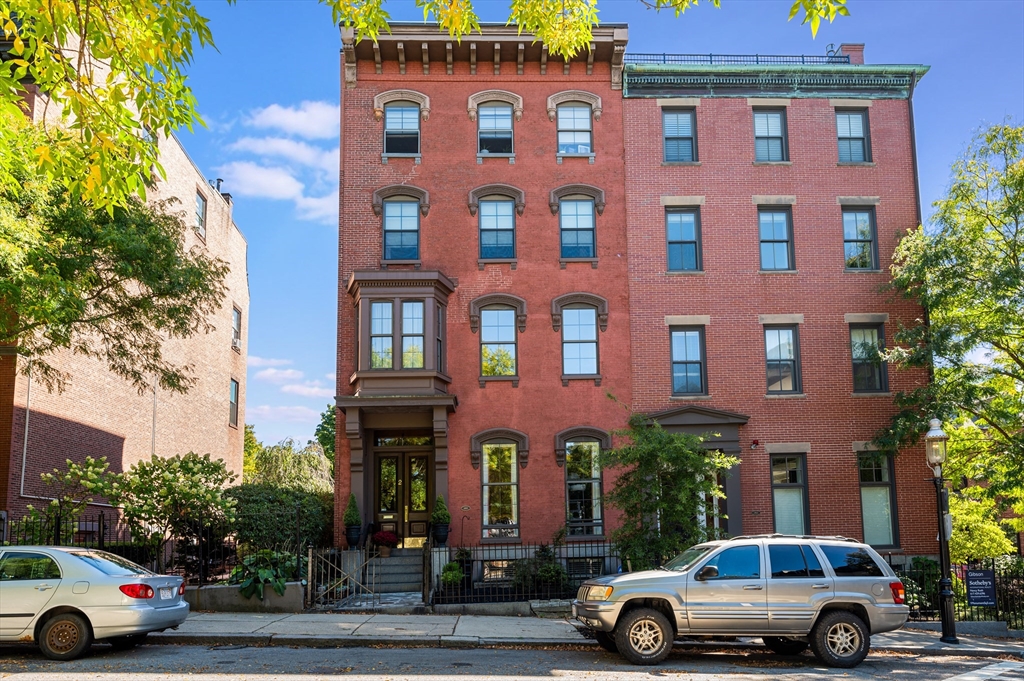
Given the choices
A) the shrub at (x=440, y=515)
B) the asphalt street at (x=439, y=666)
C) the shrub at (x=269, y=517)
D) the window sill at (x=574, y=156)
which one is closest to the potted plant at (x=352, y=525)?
the shrub at (x=269, y=517)

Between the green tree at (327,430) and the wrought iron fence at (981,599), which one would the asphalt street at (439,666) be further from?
the green tree at (327,430)

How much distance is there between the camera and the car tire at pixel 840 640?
13.3 m

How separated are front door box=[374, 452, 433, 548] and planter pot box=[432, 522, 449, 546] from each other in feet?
7.00

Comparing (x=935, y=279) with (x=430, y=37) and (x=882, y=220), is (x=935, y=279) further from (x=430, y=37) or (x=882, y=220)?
(x=430, y=37)

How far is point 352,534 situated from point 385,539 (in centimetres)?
97

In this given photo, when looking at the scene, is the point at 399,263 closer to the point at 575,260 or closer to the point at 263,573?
the point at 575,260

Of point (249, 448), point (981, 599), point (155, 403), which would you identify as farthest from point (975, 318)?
point (249, 448)

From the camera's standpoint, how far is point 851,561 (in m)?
13.9

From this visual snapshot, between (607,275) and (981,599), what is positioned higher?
(607,275)

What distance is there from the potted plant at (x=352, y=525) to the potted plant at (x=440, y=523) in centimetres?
185

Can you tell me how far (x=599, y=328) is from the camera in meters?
24.5

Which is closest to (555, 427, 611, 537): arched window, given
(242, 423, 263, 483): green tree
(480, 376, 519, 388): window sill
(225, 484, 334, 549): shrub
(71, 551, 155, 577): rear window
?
(480, 376, 519, 388): window sill

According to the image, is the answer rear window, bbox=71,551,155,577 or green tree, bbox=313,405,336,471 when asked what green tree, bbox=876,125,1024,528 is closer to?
rear window, bbox=71,551,155,577

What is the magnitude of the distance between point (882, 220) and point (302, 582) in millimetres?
18501
